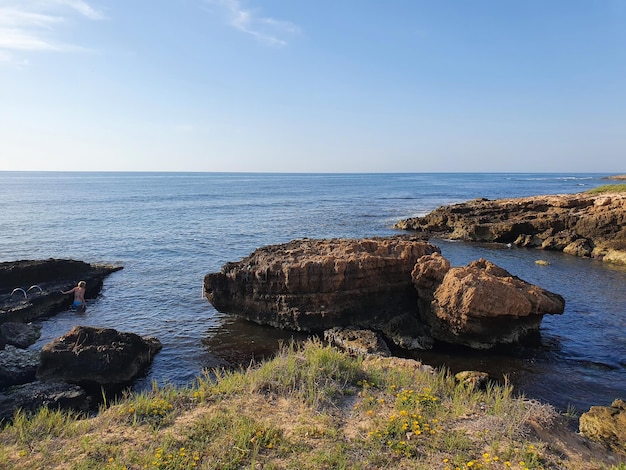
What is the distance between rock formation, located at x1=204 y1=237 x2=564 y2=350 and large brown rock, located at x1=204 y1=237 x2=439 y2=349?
0.04 m

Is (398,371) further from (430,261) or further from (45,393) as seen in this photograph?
(45,393)

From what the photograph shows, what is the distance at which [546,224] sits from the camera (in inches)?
1405

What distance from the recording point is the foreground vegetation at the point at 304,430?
708 cm

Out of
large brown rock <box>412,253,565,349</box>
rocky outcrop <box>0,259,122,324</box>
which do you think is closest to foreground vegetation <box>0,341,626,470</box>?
large brown rock <box>412,253,565,349</box>

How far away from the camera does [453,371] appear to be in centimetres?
1359

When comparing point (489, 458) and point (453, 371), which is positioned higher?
point (489, 458)

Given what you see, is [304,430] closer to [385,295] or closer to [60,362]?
[60,362]

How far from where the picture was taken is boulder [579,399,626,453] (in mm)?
8484

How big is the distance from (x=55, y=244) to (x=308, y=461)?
36566mm

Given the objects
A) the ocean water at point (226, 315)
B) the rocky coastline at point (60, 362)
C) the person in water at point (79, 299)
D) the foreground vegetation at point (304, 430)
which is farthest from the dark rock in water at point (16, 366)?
the person in water at point (79, 299)

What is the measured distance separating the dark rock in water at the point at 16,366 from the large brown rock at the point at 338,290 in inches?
294

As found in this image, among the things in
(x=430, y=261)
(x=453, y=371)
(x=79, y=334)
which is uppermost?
(x=430, y=261)

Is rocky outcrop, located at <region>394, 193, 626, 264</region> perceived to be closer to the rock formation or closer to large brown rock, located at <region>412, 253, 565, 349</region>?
large brown rock, located at <region>412, 253, 565, 349</region>

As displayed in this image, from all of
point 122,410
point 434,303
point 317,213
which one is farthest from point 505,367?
point 317,213
